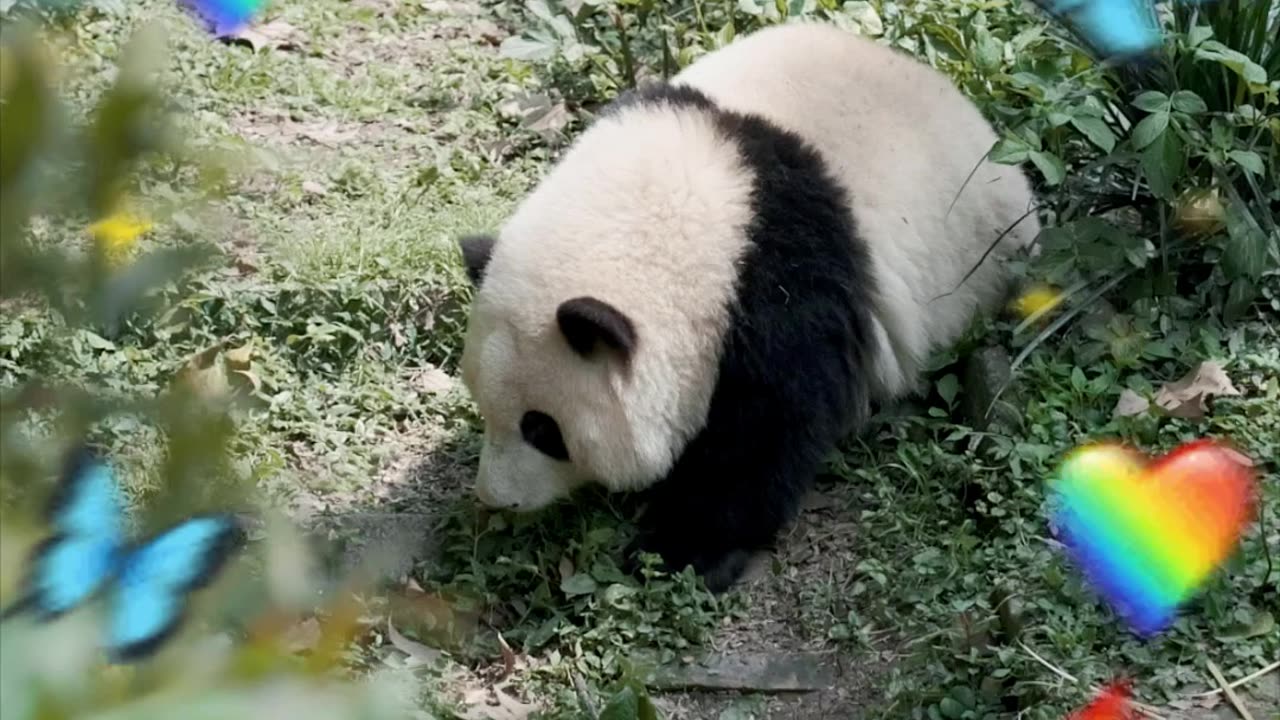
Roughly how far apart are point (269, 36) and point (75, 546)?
18.1ft

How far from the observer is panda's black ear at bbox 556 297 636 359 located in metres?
3.45

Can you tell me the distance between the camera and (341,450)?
4.25 metres

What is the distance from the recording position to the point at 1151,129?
3.68 meters

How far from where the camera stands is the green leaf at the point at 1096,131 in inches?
152

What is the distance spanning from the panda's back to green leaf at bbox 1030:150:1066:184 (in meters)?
0.35

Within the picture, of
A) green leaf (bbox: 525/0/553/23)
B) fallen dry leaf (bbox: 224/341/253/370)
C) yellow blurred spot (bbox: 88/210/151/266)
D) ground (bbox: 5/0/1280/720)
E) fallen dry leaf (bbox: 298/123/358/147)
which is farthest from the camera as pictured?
green leaf (bbox: 525/0/553/23)

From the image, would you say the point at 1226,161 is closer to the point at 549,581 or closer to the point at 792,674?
the point at 792,674

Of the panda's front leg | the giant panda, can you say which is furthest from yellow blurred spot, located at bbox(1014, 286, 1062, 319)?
the panda's front leg

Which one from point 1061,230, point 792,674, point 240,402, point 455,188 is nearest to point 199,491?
point 240,402

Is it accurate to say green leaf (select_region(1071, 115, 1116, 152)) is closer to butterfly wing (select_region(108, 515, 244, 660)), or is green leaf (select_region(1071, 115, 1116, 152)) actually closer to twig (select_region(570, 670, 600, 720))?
twig (select_region(570, 670, 600, 720))

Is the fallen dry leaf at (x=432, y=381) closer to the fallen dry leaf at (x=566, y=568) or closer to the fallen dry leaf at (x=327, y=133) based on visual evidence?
the fallen dry leaf at (x=566, y=568)

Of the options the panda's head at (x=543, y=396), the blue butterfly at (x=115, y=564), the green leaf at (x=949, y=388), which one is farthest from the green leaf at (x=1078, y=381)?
the blue butterfly at (x=115, y=564)

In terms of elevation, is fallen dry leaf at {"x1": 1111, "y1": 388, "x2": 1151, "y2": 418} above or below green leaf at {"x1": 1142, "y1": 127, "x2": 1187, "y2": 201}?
below

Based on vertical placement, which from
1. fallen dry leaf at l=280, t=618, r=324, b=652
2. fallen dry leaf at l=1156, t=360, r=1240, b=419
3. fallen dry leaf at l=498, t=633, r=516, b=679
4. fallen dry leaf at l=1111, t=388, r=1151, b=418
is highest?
fallen dry leaf at l=280, t=618, r=324, b=652
